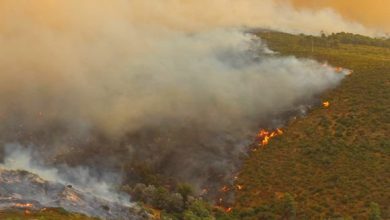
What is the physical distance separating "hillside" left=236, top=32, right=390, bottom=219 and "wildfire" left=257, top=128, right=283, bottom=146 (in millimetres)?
2133

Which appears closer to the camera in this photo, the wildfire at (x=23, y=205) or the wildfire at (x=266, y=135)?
the wildfire at (x=23, y=205)

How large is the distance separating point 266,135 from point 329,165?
914 inches

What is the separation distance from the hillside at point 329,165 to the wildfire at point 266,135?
7.00 feet

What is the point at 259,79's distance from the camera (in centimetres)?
18138

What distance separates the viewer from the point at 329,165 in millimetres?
124250

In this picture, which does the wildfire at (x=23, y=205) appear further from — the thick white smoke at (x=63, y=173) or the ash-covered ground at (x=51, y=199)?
the thick white smoke at (x=63, y=173)

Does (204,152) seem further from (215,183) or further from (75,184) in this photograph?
(75,184)

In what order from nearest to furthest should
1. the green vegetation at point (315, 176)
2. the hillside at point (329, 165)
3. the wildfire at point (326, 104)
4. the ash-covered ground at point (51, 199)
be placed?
the ash-covered ground at point (51, 199) < the green vegetation at point (315, 176) < the hillside at point (329, 165) < the wildfire at point (326, 104)

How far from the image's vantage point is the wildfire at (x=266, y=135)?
141m

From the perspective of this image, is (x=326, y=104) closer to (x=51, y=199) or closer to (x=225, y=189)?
(x=225, y=189)

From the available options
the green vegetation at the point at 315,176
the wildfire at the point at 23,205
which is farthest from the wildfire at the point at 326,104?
the wildfire at the point at 23,205

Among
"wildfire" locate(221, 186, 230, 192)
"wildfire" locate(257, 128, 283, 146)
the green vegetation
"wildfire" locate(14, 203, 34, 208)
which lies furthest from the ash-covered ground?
"wildfire" locate(257, 128, 283, 146)

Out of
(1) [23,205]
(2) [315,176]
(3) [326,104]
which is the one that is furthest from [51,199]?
(3) [326,104]

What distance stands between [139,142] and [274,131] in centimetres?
3283
